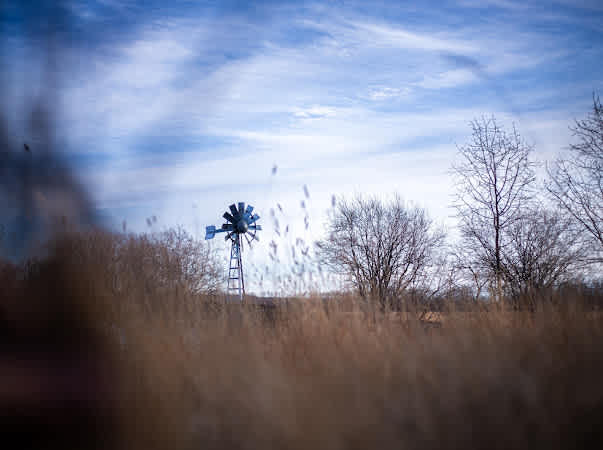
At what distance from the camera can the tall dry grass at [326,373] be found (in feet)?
8.43

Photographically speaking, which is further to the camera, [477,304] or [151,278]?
[151,278]

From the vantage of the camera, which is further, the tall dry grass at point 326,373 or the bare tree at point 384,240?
the bare tree at point 384,240

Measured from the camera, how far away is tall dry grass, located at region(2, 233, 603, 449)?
2.57 m

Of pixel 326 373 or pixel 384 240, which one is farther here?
pixel 384 240

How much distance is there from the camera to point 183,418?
118 inches

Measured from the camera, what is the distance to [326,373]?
130 inches

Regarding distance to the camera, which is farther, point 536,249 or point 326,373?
point 536,249

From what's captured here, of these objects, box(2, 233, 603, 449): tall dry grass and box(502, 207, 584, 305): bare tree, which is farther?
box(502, 207, 584, 305): bare tree

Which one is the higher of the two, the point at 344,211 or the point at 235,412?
the point at 344,211

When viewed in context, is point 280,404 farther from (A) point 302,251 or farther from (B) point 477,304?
(B) point 477,304

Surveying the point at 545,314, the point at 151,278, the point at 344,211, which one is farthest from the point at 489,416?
the point at 344,211

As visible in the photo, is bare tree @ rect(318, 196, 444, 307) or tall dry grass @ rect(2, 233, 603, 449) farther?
bare tree @ rect(318, 196, 444, 307)

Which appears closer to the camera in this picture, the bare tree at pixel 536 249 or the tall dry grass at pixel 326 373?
the tall dry grass at pixel 326 373

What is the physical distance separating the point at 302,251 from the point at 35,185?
3584 mm
